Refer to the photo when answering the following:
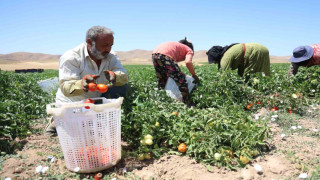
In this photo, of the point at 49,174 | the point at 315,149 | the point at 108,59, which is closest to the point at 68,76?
the point at 108,59

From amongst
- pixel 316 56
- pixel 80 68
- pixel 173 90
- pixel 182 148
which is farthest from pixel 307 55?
pixel 80 68

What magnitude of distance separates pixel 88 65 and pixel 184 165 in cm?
165

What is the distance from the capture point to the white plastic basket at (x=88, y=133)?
184 cm

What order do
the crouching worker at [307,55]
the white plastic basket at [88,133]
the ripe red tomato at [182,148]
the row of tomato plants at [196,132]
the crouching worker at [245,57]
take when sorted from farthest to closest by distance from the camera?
the crouching worker at [307,55], the crouching worker at [245,57], the ripe red tomato at [182,148], the row of tomato plants at [196,132], the white plastic basket at [88,133]

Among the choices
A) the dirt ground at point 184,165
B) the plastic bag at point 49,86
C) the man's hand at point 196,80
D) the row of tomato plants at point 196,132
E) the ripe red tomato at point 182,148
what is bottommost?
the dirt ground at point 184,165

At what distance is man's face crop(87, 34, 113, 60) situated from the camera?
2452 millimetres

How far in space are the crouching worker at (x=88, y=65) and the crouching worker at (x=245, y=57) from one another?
241 cm

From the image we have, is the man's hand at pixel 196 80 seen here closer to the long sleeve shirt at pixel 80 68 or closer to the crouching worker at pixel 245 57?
the crouching worker at pixel 245 57

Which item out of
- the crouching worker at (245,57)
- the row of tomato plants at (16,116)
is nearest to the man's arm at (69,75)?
the row of tomato plants at (16,116)

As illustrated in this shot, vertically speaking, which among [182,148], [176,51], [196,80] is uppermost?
[176,51]

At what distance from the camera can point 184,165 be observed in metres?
2.13

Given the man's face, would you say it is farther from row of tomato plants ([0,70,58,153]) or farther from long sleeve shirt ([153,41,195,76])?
long sleeve shirt ([153,41,195,76])

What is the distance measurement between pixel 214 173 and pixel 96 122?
3.77 feet

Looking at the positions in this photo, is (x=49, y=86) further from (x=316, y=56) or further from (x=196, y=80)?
(x=316, y=56)
